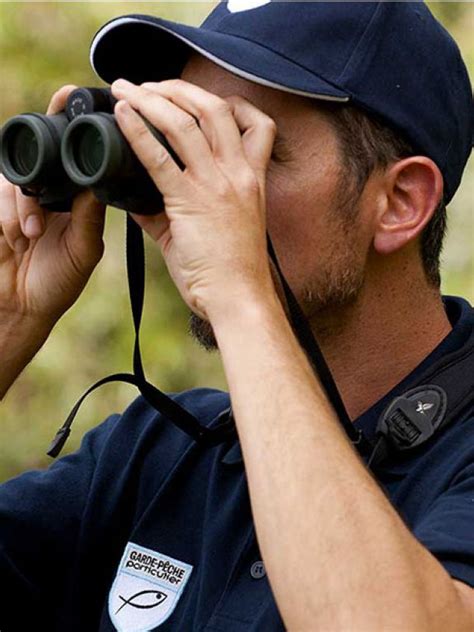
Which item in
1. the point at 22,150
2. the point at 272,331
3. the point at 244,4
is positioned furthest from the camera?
the point at 244,4

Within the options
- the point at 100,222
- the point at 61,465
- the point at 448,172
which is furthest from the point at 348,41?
the point at 61,465

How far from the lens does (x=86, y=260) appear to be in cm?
269

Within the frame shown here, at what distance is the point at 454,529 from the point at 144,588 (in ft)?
2.17

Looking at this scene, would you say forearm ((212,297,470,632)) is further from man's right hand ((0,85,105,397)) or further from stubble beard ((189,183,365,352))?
man's right hand ((0,85,105,397))

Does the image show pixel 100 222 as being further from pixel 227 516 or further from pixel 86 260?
pixel 227 516

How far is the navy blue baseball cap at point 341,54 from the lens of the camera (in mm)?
2475

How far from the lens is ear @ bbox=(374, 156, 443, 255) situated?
2590 millimetres

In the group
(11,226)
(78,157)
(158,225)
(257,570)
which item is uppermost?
(78,157)

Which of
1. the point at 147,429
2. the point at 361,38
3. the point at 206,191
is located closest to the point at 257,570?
the point at 147,429

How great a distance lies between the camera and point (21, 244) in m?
2.76

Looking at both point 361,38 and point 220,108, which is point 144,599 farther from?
point 361,38

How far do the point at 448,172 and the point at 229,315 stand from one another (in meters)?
0.65

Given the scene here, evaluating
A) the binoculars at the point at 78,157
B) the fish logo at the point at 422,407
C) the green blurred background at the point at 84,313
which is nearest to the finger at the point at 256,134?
the binoculars at the point at 78,157

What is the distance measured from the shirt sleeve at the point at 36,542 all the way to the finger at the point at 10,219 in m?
0.42
